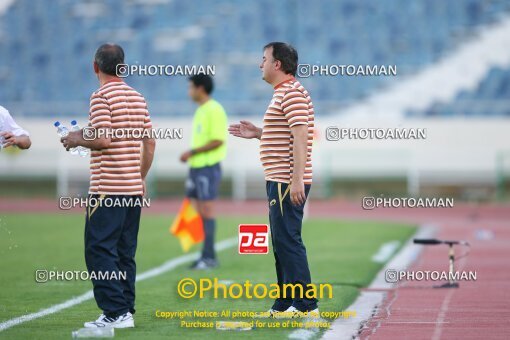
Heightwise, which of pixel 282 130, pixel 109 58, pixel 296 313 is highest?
pixel 109 58

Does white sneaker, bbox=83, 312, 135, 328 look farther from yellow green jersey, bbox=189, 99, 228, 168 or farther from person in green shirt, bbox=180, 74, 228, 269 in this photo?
yellow green jersey, bbox=189, 99, 228, 168

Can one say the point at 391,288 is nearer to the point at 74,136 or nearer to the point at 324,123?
the point at 74,136

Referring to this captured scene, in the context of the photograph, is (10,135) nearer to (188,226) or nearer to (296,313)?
(296,313)

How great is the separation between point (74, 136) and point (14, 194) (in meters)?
24.5

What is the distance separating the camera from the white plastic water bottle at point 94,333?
7445 mm

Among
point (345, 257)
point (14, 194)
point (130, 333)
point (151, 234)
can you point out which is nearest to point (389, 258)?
point (345, 257)

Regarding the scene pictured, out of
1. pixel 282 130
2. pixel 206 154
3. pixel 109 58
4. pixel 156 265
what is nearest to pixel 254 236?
pixel 282 130

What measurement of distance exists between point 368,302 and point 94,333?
3147 mm

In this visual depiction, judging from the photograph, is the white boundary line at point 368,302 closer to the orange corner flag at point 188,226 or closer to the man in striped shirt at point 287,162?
the man in striped shirt at point 287,162

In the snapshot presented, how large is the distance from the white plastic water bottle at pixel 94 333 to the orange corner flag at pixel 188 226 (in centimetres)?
627

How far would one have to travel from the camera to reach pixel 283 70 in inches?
326

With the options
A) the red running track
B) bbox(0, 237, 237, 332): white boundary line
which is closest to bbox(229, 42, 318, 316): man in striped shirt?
the red running track

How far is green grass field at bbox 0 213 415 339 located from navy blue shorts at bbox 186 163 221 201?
0.87 metres

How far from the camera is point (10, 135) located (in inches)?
320
